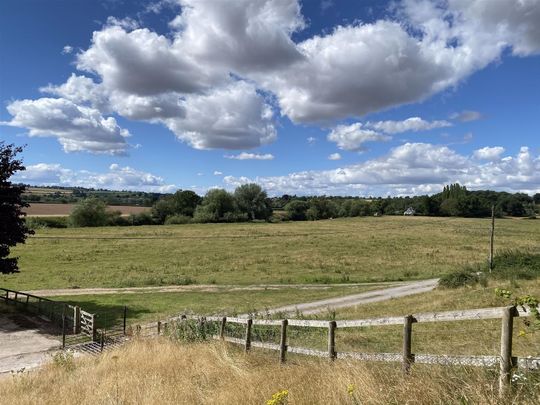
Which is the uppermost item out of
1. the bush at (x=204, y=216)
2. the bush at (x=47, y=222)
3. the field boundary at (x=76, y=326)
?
the bush at (x=204, y=216)

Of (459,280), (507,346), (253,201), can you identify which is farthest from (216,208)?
(507,346)

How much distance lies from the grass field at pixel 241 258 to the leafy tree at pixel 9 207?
11.7 m

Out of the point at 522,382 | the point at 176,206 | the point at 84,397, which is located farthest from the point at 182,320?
the point at 176,206

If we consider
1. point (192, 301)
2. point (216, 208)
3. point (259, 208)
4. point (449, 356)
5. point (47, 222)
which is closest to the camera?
point (449, 356)

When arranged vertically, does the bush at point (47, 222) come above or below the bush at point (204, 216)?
below

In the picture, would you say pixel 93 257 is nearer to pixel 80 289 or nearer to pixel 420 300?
pixel 80 289

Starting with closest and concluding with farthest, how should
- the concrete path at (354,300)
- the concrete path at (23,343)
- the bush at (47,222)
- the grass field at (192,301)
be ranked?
the concrete path at (23,343) < the concrete path at (354,300) < the grass field at (192,301) < the bush at (47,222)

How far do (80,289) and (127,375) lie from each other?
31119 mm

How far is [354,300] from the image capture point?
2923 cm

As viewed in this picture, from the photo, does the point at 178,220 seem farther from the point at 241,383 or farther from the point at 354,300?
the point at 241,383

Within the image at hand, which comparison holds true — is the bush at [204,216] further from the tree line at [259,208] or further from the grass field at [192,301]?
the grass field at [192,301]

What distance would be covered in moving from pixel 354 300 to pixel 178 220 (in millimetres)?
95547

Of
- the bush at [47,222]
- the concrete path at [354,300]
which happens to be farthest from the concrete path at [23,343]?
the bush at [47,222]

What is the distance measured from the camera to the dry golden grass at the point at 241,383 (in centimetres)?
488
